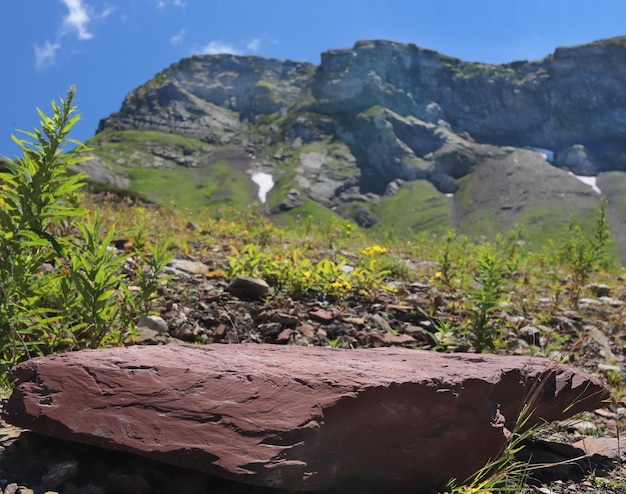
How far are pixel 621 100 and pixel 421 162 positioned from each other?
8451 cm

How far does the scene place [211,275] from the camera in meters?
7.12

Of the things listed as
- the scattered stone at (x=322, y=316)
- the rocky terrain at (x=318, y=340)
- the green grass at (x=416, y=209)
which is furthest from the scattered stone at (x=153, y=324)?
the green grass at (x=416, y=209)

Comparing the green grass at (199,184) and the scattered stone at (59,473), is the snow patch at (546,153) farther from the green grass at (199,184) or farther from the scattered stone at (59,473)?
the scattered stone at (59,473)

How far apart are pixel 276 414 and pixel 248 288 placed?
13.1ft

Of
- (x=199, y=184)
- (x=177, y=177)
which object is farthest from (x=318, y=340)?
(x=177, y=177)

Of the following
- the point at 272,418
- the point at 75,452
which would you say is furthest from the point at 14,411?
the point at 272,418

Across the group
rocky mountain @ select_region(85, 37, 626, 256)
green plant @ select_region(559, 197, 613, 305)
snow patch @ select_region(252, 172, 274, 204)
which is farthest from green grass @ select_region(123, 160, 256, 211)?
green plant @ select_region(559, 197, 613, 305)

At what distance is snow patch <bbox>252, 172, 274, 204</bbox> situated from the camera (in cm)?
17838

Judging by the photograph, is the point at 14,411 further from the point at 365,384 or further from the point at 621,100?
the point at 621,100

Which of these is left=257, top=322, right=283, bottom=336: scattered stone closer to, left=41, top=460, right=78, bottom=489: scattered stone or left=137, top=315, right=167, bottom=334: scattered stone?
left=137, top=315, right=167, bottom=334: scattered stone

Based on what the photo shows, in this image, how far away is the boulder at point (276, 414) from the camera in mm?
2412

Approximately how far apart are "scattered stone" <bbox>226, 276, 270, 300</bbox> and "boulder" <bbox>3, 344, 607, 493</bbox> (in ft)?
10.4

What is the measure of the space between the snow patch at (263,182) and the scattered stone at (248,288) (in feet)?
553

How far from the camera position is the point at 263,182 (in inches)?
7328
